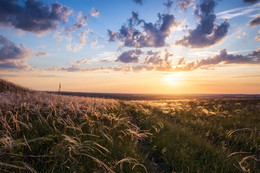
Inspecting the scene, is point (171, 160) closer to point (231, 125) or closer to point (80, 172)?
→ point (80, 172)

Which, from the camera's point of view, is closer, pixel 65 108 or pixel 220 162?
pixel 220 162

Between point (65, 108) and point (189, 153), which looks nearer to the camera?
point (189, 153)

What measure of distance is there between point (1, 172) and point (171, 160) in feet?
10.7

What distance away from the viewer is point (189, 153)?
3.93 meters

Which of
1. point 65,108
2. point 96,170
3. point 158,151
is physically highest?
point 65,108

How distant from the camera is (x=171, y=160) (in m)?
3.57

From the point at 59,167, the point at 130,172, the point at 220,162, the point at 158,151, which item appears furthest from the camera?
the point at 158,151

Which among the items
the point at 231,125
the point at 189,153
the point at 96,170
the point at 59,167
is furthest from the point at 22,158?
the point at 231,125

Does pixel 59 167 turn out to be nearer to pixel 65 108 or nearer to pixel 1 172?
pixel 1 172

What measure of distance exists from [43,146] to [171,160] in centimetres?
290

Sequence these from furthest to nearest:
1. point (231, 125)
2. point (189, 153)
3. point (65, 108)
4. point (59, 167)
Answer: point (231, 125), point (65, 108), point (189, 153), point (59, 167)

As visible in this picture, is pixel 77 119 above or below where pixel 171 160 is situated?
above

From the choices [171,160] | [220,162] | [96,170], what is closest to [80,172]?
[96,170]

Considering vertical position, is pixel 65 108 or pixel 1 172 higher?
pixel 65 108
